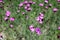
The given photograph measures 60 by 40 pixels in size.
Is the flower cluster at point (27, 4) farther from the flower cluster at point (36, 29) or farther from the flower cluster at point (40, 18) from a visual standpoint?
the flower cluster at point (36, 29)

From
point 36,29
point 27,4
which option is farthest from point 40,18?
point 27,4

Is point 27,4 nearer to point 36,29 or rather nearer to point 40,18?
point 40,18

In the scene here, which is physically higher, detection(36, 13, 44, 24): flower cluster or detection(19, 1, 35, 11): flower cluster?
detection(19, 1, 35, 11): flower cluster

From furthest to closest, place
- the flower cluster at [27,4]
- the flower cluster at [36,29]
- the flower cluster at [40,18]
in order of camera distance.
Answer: the flower cluster at [27,4]
the flower cluster at [40,18]
the flower cluster at [36,29]

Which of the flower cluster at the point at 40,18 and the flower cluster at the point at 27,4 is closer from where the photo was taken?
the flower cluster at the point at 40,18

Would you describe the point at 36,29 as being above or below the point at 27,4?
below

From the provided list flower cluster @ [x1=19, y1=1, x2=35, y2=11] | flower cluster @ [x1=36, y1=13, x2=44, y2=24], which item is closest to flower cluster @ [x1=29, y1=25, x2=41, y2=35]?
flower cluster @ [x1=36, y1=13, x2=44, y2=24]

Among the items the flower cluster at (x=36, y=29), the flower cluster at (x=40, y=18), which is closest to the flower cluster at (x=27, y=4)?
the flower cluster at (x=40, y=18)

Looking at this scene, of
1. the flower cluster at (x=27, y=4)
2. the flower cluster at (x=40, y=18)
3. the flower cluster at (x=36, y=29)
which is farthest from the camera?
the flower cluster at (x=27, y=4)

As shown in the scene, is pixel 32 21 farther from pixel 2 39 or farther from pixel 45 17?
pixel 2 39

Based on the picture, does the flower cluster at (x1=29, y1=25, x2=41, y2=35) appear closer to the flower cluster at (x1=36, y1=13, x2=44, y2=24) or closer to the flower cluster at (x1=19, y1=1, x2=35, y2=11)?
the flower cluster at (x1=36, y1=13, x2=44, y2=24)

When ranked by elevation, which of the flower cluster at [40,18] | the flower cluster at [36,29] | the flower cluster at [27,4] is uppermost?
the flower cluster at [27,4]

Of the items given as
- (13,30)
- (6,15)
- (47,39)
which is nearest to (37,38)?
(47,39)
